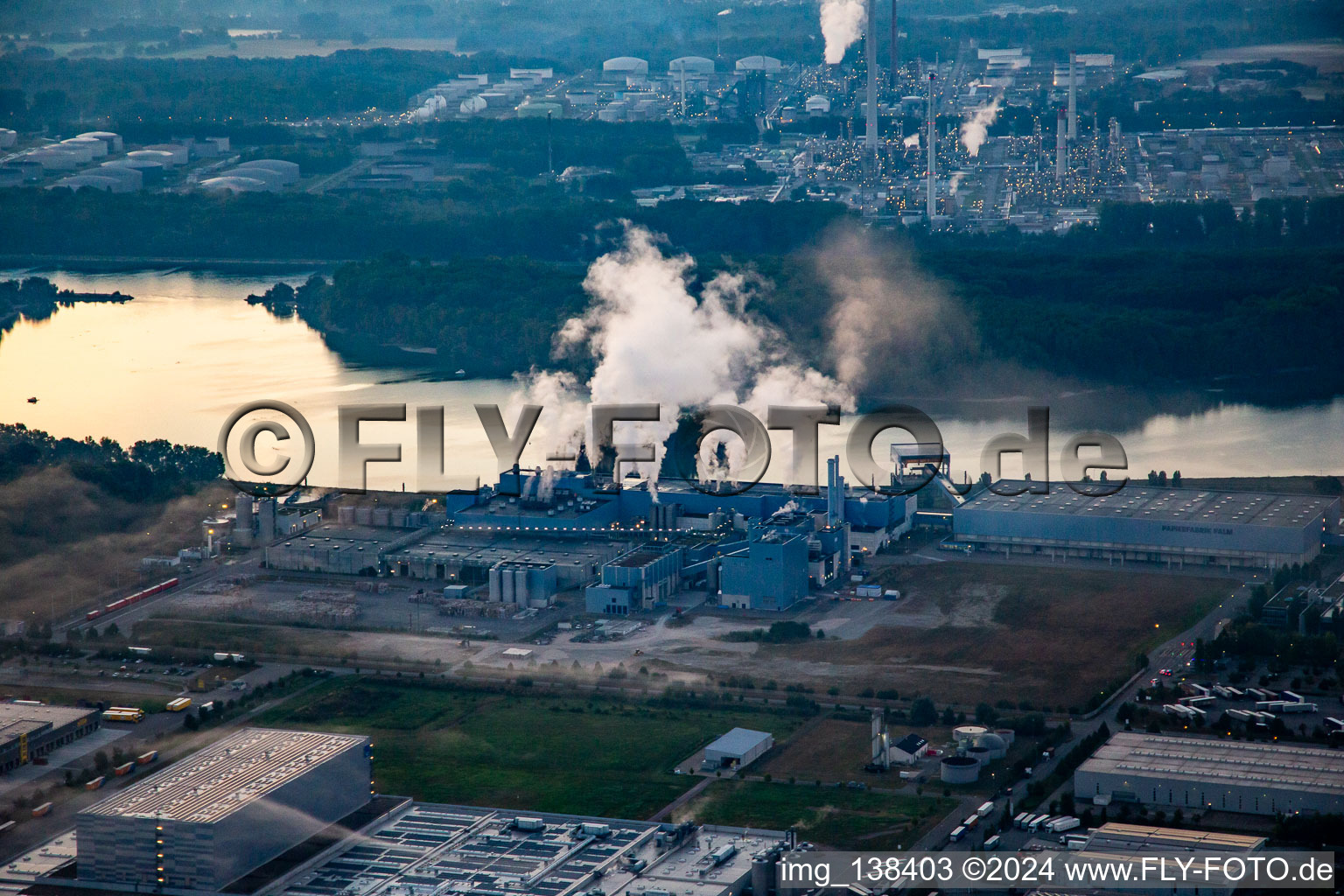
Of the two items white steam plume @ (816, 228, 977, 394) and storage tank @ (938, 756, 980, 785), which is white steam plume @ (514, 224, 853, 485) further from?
storage tank @ (938, 756, 980, 785)

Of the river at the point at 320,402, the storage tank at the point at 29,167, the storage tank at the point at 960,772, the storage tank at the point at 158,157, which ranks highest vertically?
the storage tank at the point at 158,157

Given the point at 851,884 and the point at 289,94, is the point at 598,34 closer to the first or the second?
the point at 289,94

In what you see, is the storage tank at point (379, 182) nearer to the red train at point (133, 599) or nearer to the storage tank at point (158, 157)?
the storage tank at point (158, 157)

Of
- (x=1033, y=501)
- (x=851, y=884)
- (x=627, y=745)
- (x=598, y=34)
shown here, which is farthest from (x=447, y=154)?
(x=851, y=884)

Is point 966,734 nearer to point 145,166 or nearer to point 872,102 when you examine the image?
point 872,102

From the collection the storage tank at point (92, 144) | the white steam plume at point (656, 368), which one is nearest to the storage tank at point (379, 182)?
the storage tank at point (92, 144)

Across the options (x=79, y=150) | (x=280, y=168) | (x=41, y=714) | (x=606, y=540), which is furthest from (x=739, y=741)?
(x=79, y=150)
